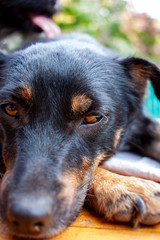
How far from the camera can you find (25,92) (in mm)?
2238

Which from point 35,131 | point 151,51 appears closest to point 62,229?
point 35,131

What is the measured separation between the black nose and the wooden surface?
0.31 m

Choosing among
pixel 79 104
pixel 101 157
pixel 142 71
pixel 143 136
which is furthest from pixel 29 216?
pixel 143 136

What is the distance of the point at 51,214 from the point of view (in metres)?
1.69

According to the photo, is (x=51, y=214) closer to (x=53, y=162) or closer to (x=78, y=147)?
(x=53, y=162)

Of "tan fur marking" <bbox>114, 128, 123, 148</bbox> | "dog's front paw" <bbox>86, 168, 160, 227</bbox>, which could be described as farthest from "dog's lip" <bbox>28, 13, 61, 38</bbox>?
"dog's front paw" <bbox>86, 168, 160, 227</bbox>

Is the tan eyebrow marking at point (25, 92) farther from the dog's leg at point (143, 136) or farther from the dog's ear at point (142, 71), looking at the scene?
the dog's leg at point (143, 136)

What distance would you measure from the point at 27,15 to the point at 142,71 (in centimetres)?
351

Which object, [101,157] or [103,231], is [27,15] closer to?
[101,157]

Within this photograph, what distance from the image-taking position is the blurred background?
304 inches

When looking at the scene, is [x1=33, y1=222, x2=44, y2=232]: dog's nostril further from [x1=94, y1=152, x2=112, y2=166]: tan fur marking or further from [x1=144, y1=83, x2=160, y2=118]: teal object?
[x1=144, y1=83, x2=160, y2=118]: teal object

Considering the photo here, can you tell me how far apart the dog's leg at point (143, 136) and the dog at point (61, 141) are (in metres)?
0.66

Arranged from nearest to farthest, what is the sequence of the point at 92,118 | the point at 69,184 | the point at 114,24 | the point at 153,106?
the point at 69,184, the point at 92,118, the point at 153,106, the point at 114,24

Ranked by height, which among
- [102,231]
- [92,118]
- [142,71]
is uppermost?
[142,71]
